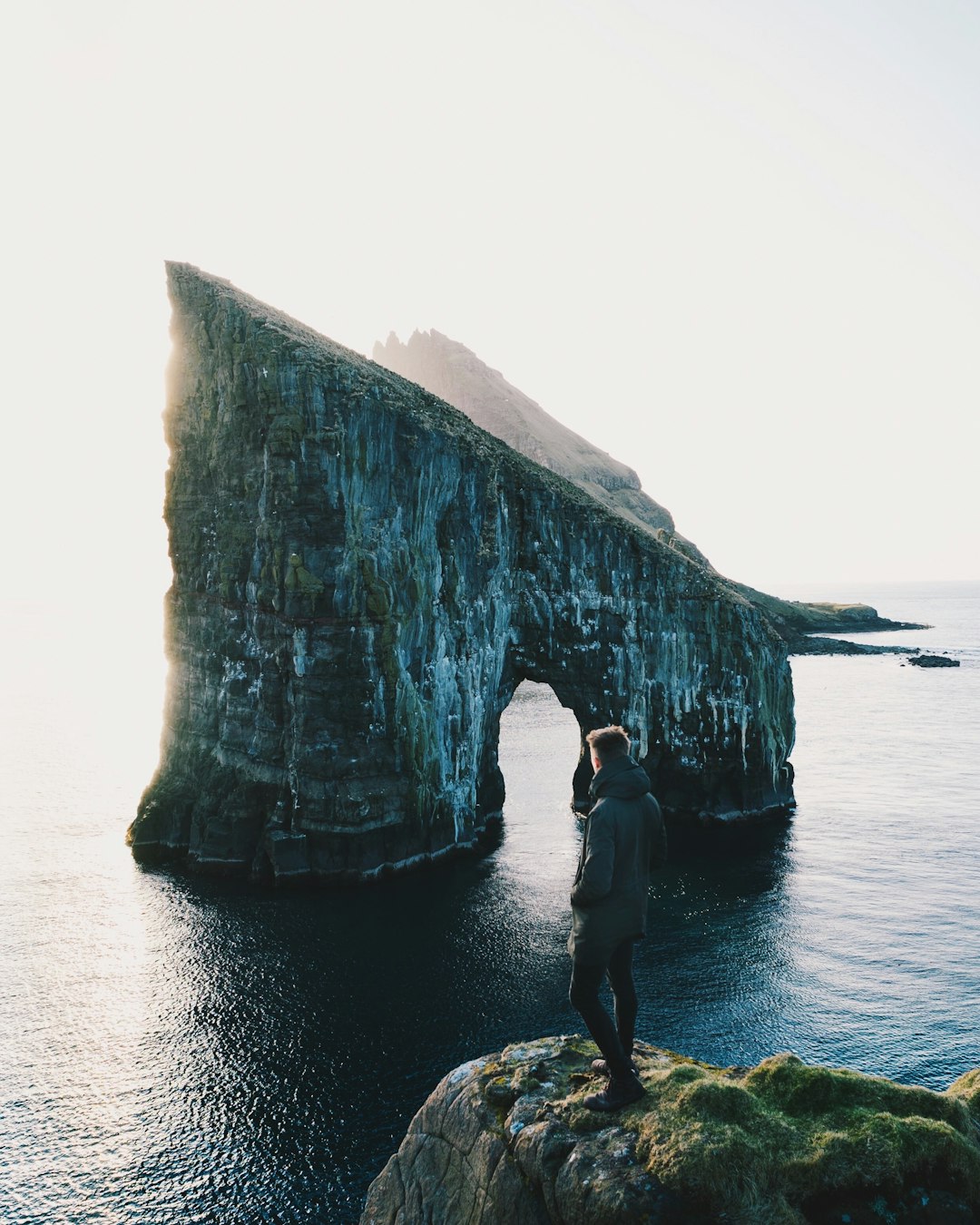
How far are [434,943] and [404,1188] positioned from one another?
24593 millimetres

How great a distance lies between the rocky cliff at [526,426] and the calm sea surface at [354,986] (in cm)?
9234

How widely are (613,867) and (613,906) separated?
0.53m

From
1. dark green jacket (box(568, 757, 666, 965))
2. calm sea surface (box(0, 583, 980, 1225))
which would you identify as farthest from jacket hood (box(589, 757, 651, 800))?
calm sea surface (box(0, 583, 980, 1225))

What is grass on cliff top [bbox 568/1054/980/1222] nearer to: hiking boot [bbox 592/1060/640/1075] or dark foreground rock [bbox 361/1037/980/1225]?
dark foreground rock [bbox 361/1037/980/1225]

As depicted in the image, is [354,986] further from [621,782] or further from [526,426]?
[526,426]

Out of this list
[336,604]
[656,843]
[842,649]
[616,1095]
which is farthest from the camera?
[842,649]

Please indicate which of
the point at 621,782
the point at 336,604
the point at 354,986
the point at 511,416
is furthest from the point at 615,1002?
the point at 511,416

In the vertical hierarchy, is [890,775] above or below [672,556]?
below

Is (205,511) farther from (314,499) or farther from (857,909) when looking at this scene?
(857,909)

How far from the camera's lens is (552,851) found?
161ft

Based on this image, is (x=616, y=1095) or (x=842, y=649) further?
(x=842, y=649)

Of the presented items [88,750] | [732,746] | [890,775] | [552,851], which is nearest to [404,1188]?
[552,851]

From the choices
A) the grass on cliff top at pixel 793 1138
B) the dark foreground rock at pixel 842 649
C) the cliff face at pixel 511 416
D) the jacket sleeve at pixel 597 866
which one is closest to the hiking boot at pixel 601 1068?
the grass on cliff top at pixel 793 1138

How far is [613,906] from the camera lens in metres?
10.2
